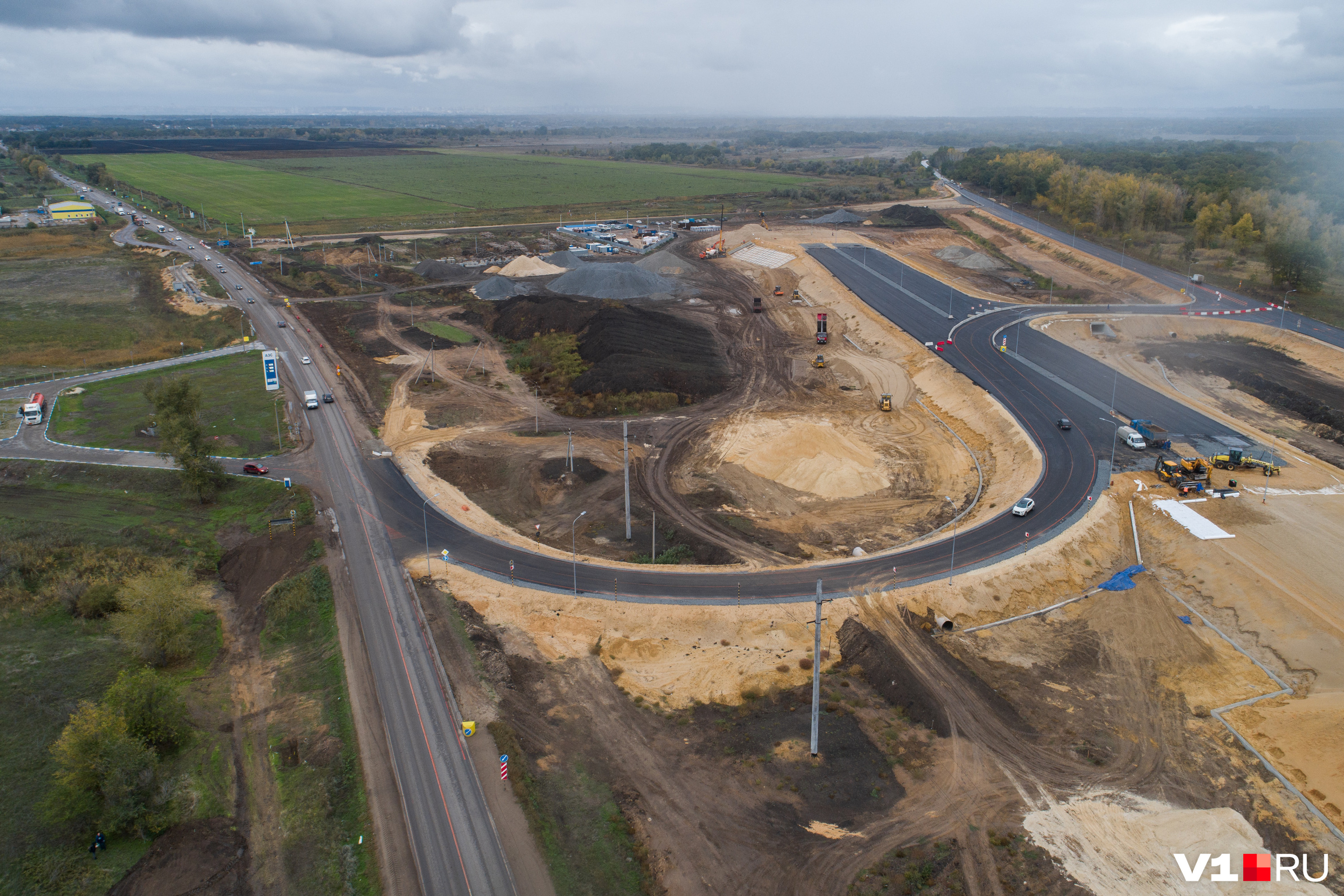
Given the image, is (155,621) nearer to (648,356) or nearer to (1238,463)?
(648,356)

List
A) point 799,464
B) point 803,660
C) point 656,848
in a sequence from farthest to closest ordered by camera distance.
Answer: point 799,464 → point 803,660 → point 656,848

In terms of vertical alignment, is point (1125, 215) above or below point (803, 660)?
above

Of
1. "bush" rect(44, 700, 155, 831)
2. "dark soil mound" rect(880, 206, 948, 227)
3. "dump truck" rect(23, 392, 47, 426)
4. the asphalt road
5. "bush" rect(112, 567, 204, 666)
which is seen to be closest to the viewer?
the asphalt road

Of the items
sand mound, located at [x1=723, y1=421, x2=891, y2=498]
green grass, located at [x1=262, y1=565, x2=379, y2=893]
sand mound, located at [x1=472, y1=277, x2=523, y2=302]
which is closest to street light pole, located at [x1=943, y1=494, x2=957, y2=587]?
sand mound, located at [x1=723, y1=421, x2=891, y2=498]

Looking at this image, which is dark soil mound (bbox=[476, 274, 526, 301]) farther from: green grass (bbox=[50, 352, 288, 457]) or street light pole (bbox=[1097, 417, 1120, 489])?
street light pole (bbox=[1097, 417, 1120, 489])

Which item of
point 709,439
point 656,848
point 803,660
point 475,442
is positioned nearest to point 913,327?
point 709,439

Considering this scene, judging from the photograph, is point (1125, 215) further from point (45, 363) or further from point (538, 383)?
point (45, 363)
